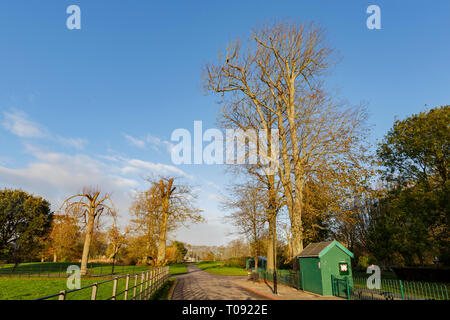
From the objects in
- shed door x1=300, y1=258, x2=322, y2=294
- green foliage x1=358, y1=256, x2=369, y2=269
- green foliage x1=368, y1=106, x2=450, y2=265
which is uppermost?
green foliage x1=368, y1=106, x2=450, y2=265

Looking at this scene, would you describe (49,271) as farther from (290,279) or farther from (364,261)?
(364,261)

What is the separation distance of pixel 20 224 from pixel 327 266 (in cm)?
5078

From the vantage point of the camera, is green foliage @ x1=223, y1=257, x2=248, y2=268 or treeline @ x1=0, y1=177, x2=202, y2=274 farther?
green foliage @ x1=223, y1=257, x2=248, y2=268

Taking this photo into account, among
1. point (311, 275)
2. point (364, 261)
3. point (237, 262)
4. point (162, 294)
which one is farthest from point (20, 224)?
point (364, 261)

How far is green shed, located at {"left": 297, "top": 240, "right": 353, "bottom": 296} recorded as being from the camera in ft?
45.7

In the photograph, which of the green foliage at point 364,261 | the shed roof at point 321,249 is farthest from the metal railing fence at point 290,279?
the green foliage at point 364,261

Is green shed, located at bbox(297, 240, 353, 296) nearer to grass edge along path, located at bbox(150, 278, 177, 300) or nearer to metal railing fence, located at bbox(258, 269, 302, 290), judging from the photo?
metal railing fence, located at bbox(258, 269, 302, 290)

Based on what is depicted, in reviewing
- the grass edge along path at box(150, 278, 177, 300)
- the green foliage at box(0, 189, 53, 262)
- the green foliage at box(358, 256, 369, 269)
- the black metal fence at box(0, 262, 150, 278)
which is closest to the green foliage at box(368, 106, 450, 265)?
the green foliage at box(358, 256, 369, 269)

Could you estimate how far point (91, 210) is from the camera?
2342cm

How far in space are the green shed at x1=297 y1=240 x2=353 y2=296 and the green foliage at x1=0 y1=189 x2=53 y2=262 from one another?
44.5 m

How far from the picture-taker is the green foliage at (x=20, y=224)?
4235cm

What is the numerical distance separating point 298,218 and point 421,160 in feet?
49.4
